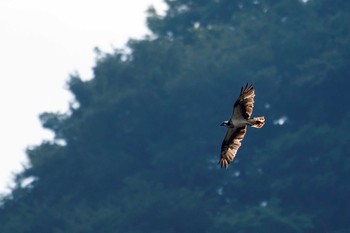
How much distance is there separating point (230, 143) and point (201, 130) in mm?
23782

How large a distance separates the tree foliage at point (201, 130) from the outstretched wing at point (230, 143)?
772 inches

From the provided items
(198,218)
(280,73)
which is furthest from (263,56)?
(198,218)

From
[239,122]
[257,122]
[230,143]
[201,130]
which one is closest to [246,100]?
[257,122]

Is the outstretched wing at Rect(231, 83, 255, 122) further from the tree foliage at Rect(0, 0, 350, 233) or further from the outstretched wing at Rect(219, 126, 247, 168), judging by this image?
the tree foliage at Rect(0, 0, 350, 233)

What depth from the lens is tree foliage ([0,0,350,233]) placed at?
36.6 meters

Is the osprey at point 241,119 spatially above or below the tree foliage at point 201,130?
below

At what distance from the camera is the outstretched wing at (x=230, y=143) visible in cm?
1525

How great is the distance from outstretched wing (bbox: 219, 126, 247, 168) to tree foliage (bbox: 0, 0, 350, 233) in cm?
1960

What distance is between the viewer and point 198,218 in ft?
113

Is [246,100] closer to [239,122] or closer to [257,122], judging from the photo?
[257,122]

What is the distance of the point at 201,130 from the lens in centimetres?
3931

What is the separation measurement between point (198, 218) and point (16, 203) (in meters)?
6.71

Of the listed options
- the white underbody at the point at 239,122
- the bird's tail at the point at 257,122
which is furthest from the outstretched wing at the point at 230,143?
the bird's tail at the point at 257,122

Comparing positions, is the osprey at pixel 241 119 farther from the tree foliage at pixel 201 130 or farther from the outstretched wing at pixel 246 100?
the tree foliage at pixel 201 130
